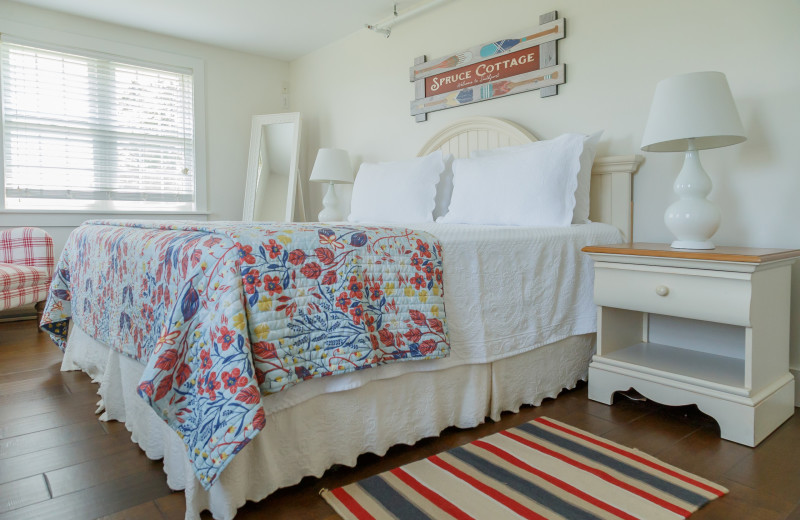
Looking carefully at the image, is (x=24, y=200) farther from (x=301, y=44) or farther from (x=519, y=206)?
(x=519, y=206)

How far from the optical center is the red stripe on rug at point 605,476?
1.18 meters

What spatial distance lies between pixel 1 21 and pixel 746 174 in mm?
4532

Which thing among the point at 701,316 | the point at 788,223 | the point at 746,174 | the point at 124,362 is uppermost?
the point at 746,174

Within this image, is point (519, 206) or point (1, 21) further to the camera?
point (1, 21)

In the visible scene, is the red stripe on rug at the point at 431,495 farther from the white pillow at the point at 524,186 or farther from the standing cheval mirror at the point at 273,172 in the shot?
the standing cheval mirror at the point at 273,172

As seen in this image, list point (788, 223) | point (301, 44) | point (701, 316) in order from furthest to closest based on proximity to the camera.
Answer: point (301, 44), point (788, 223), point (701, 316)

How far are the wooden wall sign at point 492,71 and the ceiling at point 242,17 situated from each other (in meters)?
0.57

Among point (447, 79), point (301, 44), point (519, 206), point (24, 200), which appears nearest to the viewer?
point (519, 206)

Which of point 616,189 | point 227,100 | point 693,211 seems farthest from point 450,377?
point 227,100

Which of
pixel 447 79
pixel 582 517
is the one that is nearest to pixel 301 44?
pixel 447 79

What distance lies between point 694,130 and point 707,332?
87cm

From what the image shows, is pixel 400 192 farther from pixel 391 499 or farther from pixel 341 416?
pixel 391 499

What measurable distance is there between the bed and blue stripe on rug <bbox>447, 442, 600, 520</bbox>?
0.53 feet

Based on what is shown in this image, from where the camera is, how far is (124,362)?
162cm
